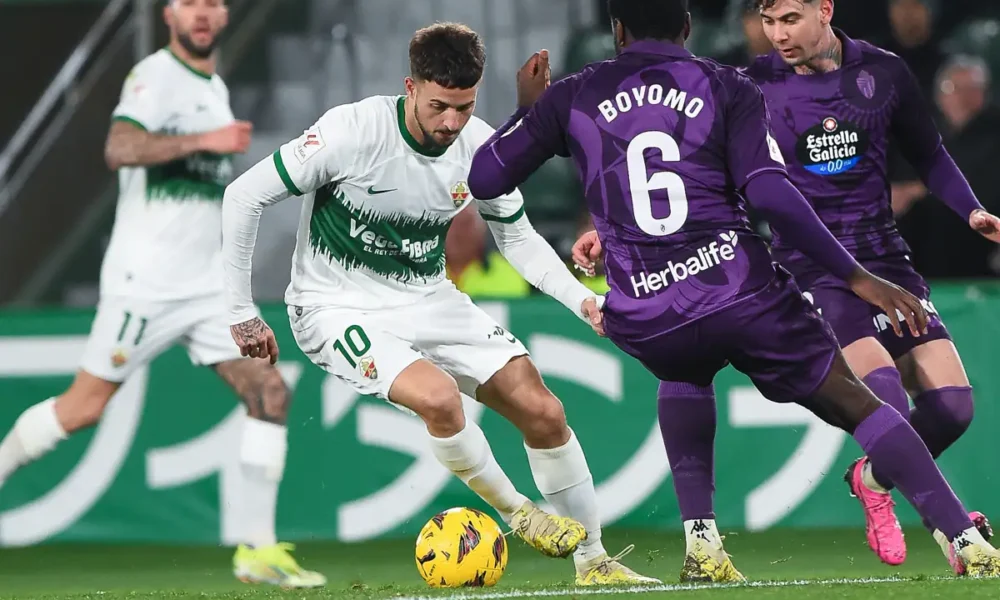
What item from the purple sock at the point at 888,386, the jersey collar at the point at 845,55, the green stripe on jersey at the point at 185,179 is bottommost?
the purple sock at the point at 888,386

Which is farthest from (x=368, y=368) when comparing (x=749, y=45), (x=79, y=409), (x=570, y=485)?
(x=749, y=45)

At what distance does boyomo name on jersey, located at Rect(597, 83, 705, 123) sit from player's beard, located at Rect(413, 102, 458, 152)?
0.76 meters

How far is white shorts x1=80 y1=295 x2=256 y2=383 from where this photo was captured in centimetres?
723

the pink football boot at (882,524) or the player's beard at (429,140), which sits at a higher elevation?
the player's beard at (429,140)

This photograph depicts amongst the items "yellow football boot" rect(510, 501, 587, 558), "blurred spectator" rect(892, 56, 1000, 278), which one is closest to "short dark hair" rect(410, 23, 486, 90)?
"yellow football boot" rect(510, 501, 587, 558)

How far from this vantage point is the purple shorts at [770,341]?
16.0 ft

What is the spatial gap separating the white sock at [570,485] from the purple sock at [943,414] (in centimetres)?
123

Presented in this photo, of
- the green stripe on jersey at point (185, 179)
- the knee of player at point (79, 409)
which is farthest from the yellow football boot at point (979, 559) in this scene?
the knee of player at point (79, 409)

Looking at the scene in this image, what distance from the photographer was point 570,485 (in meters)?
5.77

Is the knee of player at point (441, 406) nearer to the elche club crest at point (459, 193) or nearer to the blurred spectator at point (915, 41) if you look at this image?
the elche club crest at point (459, 193)

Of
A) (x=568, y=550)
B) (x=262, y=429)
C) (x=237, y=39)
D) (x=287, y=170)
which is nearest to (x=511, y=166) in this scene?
(x=287, y=170)

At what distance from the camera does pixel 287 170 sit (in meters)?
5.48

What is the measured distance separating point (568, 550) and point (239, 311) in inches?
51.9

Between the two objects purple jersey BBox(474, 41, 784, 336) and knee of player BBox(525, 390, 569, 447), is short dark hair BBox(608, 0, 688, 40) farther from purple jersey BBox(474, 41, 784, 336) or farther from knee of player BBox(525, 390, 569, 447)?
knee of player BBox(525, 390, 569, 447)
